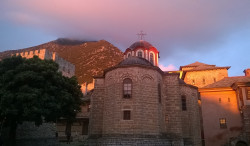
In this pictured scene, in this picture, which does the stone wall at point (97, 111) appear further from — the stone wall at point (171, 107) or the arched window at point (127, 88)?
the stone wall at point (171, 107)

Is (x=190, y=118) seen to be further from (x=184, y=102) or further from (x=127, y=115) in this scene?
(x=127, y=115)

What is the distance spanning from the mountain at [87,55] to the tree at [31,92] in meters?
54.4

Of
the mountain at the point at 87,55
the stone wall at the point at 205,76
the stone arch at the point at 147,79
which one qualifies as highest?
the mountain at the point at 87,55

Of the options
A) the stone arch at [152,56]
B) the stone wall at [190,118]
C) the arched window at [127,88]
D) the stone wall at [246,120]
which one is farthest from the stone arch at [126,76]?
the stone wall at [246,120]

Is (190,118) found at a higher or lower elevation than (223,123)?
higher

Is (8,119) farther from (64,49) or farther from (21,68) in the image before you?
(64,49)

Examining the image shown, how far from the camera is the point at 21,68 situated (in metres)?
17.4

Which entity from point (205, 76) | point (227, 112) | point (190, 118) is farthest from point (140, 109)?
point (205, 76)

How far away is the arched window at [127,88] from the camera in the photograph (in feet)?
64.9

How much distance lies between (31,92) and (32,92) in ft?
0.25

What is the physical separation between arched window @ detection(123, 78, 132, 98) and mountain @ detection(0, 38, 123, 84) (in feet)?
176

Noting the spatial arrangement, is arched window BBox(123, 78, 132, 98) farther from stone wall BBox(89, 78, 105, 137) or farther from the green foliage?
the green foliage

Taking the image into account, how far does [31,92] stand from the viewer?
639 inches

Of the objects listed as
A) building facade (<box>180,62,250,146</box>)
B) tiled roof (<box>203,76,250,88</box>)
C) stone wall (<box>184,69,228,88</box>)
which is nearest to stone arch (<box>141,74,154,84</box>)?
building facade (<box>180,62,250,146</box>)
